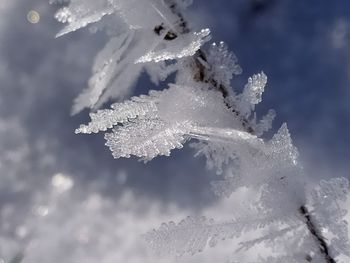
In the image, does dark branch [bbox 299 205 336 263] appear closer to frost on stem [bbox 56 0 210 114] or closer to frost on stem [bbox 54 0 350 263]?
frost on stem [bbox 54 0 350 263]

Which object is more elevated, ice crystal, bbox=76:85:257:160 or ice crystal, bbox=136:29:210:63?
ice crystal, bbox=136:29:210:63

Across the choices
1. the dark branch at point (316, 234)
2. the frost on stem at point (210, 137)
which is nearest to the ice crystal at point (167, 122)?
the frost on stem at point (210, 137)

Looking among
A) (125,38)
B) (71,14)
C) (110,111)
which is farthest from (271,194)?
(71,14)

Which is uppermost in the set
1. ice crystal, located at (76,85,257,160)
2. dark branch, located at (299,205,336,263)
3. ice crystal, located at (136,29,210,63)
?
ice crystal, located at (136,29,210,63)

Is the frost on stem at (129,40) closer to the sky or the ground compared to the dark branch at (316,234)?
closer to the sky

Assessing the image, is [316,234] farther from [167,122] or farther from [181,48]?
[181,48]

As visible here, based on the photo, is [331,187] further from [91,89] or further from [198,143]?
[91,89]

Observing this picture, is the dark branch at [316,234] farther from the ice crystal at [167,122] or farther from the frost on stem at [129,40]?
the frost on stem at [129,40]

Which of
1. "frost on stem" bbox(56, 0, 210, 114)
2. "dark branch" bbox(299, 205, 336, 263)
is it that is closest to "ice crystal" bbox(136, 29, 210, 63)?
"frost on stem" bbox(56, 0, 210, 114)

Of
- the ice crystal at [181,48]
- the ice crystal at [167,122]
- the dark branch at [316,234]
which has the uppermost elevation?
the ice crystal at [181,48]
